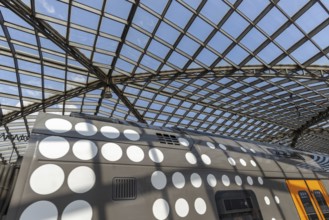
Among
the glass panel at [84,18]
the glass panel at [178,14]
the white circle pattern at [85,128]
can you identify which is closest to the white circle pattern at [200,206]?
the white circle pattern at [85,128]

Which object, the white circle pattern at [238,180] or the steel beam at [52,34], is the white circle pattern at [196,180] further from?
the steel beam at [52,34]

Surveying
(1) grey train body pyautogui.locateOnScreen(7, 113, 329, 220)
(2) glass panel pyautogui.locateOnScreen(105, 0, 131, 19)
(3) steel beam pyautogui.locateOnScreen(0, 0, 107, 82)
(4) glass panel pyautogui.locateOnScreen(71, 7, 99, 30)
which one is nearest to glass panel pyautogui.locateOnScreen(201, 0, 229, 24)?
(2) glass panel pyautogui.locateOnScreen(105, 0, 131, 19)

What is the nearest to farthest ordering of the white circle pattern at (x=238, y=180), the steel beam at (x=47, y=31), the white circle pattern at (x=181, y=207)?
the white circle pattern at (x=181, y=207) → the white circle pattern at (x=238, y=180) → the steel beam at (x=47, y=31)

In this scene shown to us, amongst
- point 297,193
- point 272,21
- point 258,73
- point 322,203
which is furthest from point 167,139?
point 258,73

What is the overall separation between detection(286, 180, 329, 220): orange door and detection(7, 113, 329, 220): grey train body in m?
0.48

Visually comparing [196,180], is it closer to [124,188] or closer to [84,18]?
[124,188]

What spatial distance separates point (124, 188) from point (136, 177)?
35 centimetres

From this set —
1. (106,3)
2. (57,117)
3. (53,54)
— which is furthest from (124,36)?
(57,117)

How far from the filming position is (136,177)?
450 cm

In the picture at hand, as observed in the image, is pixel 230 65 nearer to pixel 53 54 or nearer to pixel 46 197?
pixel 53 54

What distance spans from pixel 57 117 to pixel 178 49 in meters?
12.3

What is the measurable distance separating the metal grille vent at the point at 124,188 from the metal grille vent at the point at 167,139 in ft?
4.89

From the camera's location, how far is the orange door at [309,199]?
23.9 feet

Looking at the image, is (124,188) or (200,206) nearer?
(124,188)
